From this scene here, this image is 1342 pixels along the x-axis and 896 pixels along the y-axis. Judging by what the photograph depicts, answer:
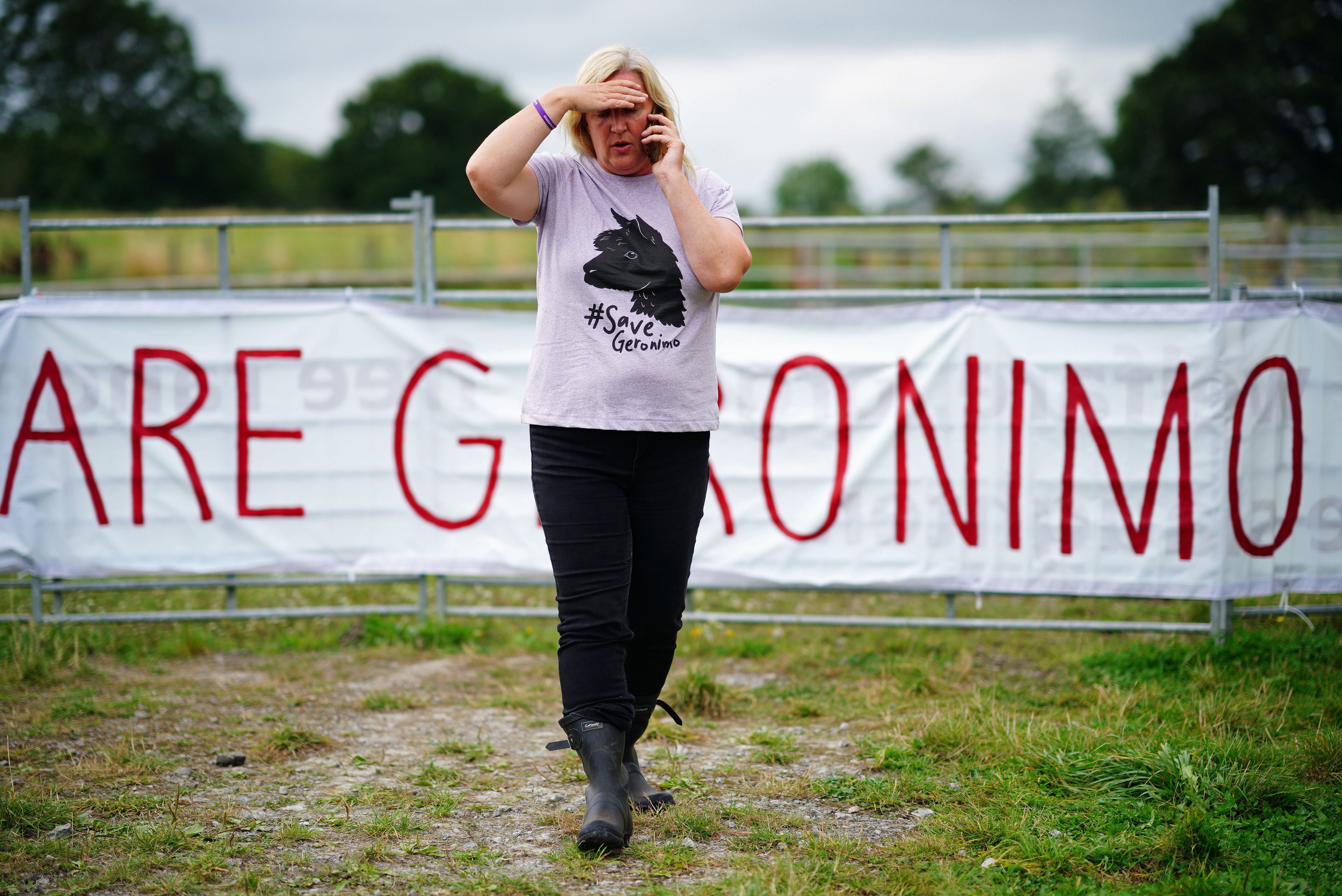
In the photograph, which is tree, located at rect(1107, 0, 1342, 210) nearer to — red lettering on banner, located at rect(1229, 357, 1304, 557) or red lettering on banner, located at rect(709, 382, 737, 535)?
red lettering on banner, located at rect(1229, 357, 1304, 557)

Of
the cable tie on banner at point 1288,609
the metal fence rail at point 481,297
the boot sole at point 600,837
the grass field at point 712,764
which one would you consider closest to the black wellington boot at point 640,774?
the grass field at point 712,764

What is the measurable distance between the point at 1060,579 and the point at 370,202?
6736 cm

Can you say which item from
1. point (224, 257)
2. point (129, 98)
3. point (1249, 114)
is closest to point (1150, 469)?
point (224, 257)

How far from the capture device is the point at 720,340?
5570mm

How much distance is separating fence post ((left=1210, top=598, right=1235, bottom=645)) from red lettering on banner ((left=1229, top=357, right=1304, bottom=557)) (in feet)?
0.89

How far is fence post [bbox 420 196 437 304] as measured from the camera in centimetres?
563

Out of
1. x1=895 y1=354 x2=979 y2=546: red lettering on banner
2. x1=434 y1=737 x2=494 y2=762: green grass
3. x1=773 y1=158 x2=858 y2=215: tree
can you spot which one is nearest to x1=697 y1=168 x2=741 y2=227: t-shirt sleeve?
x1=434 y1=737 x2=494 y2=762: green grass

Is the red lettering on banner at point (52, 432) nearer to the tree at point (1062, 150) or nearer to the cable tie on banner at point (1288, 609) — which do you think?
the cable tie on banner at point (1288, 609)

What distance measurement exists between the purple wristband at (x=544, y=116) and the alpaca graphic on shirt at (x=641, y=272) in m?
0.32

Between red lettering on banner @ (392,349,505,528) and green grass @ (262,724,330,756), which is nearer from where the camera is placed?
green grass @ (262,724,330,756)

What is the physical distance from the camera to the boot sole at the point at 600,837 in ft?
9.66

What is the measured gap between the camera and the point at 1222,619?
205 inches

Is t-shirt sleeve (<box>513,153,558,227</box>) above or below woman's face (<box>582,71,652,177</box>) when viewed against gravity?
below

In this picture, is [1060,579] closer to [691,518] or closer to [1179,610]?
[1179,610]
